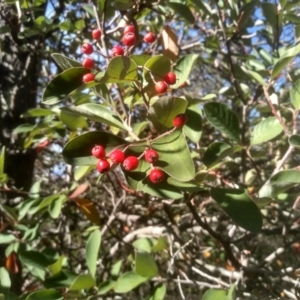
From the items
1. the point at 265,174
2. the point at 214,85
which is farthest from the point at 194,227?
the point at 214,85

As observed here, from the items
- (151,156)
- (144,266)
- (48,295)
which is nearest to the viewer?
(151,156)

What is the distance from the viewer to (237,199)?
1.11 m

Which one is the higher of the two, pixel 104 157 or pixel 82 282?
pixel 104 157

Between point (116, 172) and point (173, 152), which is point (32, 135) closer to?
point (116, 172)

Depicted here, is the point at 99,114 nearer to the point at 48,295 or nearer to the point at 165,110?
the point at 165,110

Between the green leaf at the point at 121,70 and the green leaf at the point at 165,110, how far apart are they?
0.08m

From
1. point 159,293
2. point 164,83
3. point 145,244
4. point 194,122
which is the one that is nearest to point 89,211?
point 145,244

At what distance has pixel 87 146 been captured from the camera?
104 centimetres

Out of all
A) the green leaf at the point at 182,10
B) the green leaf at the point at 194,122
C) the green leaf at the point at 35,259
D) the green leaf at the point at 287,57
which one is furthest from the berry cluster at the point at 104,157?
the green leaf at the point at 182,10

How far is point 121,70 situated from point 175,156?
199 mm

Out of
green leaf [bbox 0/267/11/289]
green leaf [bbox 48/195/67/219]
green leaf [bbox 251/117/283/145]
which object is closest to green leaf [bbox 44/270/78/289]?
green leaf [bbox 0/267/11/289]

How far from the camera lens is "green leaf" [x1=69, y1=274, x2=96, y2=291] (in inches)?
53.7

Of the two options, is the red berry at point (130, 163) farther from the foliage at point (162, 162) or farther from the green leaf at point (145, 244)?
the green leaf at point (145, 244)

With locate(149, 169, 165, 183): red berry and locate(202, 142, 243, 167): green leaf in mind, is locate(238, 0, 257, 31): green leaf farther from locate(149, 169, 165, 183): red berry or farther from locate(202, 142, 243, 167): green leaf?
locate(149, 169, 165, 183): red berry
